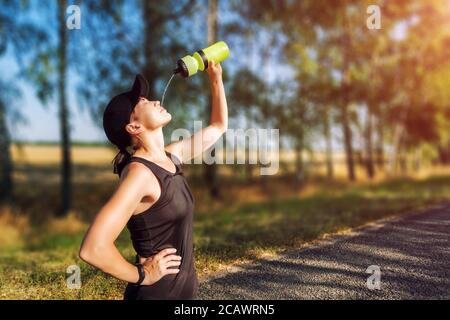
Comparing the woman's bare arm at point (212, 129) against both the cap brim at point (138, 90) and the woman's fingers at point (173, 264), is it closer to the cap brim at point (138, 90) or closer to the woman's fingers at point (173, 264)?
the cap brim at point (138, 90)

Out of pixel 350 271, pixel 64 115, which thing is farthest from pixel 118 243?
pixel 64 115

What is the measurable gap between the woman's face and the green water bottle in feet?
1.90

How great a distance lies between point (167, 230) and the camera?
3.65 meters

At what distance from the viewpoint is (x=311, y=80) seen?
27.2m

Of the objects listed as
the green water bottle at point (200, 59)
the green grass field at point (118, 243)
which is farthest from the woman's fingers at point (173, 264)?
the green water bottle at point (200, 59)

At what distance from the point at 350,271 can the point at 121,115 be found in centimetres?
302

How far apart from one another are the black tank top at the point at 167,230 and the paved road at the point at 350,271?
2.65 feet

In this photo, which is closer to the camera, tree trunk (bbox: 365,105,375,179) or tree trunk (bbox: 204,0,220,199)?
tree trunk (bbox: 204,0,220,199)

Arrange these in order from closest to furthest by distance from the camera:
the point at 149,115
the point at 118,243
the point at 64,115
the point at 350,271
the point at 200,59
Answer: the point at 149,115 → the point at 200,59 → the point at 350,271 → the point at 118,243 → the point at 64,115

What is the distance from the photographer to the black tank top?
11.6ft

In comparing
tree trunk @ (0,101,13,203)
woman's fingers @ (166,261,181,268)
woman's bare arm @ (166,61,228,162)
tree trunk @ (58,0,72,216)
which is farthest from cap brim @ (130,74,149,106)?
tree trunk @ (0,101,13,203)

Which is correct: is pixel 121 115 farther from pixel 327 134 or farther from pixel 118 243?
pixel 327 134

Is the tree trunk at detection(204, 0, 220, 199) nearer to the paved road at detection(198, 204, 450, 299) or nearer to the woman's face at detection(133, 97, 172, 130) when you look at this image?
the paved road at detection(198, 204, 450, 299)

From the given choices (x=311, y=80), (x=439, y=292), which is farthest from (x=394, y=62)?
(x=439, y=292)
